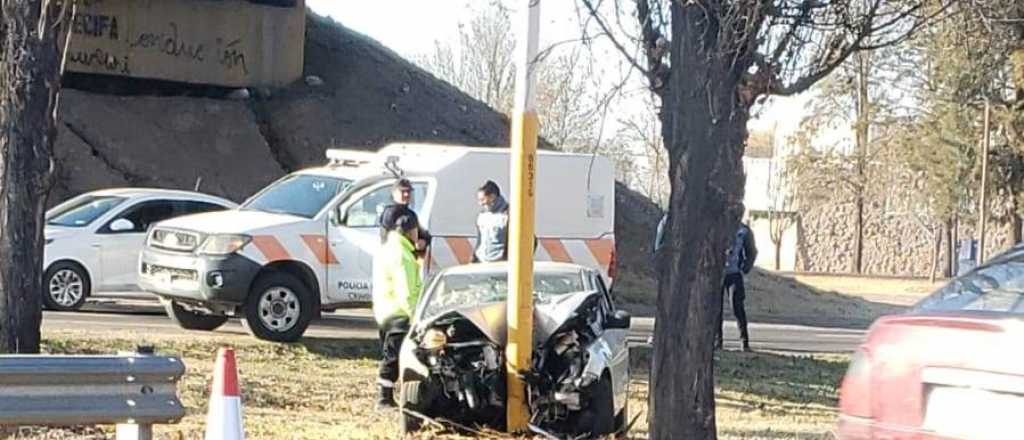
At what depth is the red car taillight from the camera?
643 centimetres

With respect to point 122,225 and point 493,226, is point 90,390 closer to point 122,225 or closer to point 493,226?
point 493,226

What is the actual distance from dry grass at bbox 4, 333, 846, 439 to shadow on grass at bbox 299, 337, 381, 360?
1cm

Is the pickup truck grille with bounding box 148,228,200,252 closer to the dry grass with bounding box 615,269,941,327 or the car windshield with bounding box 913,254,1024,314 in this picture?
the dry grass with bounding box 615,269,941,327

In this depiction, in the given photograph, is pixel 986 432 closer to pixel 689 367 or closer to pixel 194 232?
pixel 689 367

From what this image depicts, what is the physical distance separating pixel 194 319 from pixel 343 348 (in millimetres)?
2192

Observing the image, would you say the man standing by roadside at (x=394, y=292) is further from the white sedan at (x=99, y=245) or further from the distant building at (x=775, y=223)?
the distant building at (x=775, y=223)

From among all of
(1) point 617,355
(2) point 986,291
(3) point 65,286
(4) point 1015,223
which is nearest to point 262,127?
(3) point 65,286

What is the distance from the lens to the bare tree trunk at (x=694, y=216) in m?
9.30

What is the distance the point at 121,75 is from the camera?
32.8 metres

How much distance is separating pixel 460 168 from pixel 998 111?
79.6 feet

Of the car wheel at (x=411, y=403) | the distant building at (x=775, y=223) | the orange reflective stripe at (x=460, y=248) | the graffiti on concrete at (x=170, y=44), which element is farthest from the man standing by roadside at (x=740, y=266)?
the distant building at (x=775, y=223)

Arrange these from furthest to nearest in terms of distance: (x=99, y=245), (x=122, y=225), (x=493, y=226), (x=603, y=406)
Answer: (x=122, y=225)
(x=99, y=245)
(x=493, y=226)
(x=603, y=406)

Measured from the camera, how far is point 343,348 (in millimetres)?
18219

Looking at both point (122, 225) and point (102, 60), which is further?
point (102, 60)
